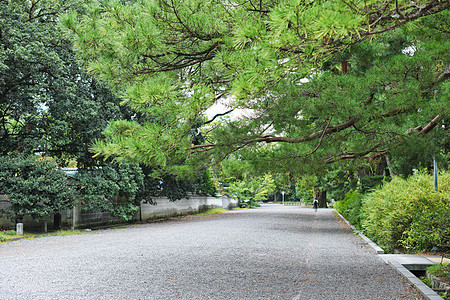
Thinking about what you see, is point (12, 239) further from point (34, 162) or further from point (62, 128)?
point (62, 128)

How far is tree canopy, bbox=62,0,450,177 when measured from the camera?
3312 millimetres

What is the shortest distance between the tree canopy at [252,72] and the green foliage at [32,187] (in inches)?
315

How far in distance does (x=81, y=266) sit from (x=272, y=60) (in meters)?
4.99

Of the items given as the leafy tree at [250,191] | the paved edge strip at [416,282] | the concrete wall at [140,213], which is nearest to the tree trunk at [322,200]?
the leafy tree at [250,191]

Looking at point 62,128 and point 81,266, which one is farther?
point 62,128

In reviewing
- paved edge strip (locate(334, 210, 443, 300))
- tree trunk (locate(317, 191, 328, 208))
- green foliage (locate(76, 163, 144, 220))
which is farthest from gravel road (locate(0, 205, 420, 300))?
tree trunk (locate(317, 191, 328, 208))

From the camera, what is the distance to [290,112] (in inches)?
219

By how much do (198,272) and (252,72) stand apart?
3.69 meters

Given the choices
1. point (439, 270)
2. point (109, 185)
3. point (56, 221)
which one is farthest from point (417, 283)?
point (56, 221)

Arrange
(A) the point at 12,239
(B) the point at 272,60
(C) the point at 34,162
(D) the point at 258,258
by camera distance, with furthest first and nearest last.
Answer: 1. (C) the point at 34,162
2. (A) the point at 12,239
3. (D) the point at 258,258
4. (B) the point at 272,60

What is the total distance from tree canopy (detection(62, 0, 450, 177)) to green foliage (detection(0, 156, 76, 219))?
8011 millimetres

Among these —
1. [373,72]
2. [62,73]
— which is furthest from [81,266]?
[62,73]

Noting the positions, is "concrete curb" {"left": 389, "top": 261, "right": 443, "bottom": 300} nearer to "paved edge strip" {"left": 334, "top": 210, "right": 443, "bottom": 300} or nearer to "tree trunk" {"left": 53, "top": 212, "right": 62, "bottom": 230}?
"paved edge strip" {"left": 334, "top": 210, "right": 443, "bottom": 300}

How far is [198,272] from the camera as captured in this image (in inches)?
229
